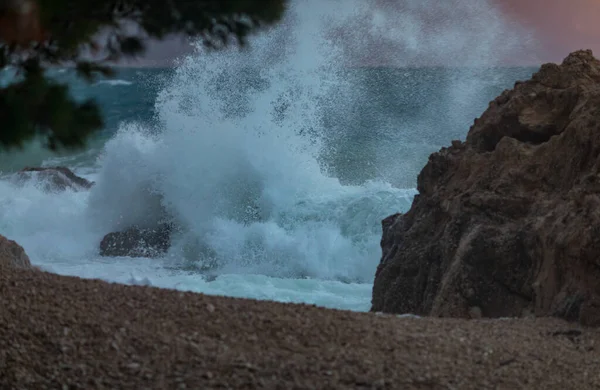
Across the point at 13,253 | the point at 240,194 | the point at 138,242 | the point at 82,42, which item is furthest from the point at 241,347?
Answer: the point at 240,194

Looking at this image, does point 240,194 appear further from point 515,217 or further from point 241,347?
point 241,347

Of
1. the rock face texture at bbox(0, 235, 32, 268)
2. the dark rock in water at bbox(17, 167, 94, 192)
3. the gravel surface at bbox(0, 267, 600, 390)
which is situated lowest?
the gravel surface at bbox(0, 267, 600, 390)

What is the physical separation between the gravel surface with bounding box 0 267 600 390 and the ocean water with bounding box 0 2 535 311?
505 cm

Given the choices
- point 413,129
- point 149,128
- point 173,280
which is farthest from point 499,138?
point 413,129

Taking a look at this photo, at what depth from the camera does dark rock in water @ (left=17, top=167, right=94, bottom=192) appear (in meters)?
17.8

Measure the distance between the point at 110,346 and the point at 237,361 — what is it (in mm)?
628

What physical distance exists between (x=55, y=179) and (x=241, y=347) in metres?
15.2

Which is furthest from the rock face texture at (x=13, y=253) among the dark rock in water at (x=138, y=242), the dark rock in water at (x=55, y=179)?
the dark rock in water at (x=55, y=179)

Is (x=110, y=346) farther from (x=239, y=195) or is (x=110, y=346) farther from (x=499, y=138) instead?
(x=239, y=195)

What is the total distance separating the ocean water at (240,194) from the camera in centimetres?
1241

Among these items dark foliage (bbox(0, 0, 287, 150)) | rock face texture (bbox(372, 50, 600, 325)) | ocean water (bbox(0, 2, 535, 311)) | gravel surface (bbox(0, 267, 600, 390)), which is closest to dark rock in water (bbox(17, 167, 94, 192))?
ocean water (bbox(0, 2, 535, 311))

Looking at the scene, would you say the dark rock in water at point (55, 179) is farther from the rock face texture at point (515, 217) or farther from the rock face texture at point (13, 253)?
the rock face texture at point (515, 217)

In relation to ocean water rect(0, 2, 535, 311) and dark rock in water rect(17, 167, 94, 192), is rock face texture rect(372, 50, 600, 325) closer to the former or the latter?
ocean water rect(0, 2, 535, 311)

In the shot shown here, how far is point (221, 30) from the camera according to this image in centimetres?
289
